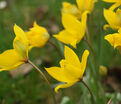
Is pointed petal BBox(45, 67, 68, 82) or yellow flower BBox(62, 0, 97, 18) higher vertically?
yellow flower BBox(62, 0, 97, 18)

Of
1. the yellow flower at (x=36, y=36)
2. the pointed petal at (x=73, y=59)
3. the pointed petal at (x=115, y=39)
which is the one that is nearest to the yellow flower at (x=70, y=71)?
the pointed petal at (x=73, y=59)

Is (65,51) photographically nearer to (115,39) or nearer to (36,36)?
(115,39)

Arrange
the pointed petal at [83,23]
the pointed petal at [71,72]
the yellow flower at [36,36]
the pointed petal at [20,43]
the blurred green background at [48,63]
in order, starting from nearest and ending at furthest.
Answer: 1. the pointed petal at [71,72]
2. the pointed petal at [20,43]
3. the pointed petal at [83,23]
4. the yellow flower at [36,36]
5. the blurred green background at [48,63]

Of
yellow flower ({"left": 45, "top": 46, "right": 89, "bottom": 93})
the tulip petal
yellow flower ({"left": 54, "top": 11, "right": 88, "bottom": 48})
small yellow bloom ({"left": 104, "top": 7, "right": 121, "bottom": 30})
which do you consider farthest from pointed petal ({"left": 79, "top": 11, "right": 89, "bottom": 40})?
the tulip petal

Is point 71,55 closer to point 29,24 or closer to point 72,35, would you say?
point 72,35

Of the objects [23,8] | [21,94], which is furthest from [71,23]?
[23,8]

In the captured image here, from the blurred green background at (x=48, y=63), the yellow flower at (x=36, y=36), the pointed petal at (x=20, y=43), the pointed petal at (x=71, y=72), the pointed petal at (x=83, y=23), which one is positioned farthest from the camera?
the blurred green background at (x=48, y=63)

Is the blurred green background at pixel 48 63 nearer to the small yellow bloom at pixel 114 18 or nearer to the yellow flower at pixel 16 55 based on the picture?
the small yellow bloom at pixel 114 18

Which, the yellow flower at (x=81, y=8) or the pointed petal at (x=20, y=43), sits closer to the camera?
the pointed petal at (x=20, y=43)

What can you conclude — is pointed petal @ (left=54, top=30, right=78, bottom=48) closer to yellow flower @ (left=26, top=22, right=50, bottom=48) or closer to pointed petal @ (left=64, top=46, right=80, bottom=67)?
yellow flower @ (left=26, top=22, right=50, bottom=48)
